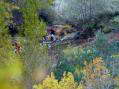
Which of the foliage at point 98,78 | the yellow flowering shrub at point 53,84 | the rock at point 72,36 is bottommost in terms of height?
the rock at point 72,36

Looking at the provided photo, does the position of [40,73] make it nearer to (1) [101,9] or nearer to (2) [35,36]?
(2) [35,36]

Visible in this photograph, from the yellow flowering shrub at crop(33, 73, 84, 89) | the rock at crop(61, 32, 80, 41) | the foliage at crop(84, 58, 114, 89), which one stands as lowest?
the rock at crop(61, 32, 80, 41)

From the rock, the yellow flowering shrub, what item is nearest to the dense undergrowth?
the yellow flowering shrub

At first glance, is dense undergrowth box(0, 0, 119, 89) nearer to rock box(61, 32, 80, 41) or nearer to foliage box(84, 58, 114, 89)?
foliage box(84, 58, 114, 89)

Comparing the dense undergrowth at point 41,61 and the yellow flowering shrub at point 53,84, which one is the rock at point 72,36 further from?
the yellow flowering shrub at point 53,84

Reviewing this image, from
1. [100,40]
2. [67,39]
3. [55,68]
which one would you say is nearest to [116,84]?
[55,68]

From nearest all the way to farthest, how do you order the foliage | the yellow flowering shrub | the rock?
the yellow flowering shrub
the foliage
the rock

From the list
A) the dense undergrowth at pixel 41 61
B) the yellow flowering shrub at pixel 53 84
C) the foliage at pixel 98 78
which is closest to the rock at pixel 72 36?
the dense undergrowth at pixel 41 61

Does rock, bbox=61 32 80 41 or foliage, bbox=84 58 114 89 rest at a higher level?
foliage, bbox=84 58 114 89

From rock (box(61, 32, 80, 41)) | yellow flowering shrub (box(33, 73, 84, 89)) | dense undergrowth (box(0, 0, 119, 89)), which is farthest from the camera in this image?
rock (box(61, 32, 80, 41))

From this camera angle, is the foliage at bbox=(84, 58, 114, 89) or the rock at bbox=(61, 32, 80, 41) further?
the rock at bbox=(61, 32, 80, 41)

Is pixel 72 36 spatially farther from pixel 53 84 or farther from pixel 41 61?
pixel 53 84

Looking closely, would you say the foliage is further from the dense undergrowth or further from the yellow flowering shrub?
the yellow flowering shrub

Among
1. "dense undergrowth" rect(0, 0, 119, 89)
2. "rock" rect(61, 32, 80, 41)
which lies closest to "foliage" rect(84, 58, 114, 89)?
"dense undergrowth" rect(0, 0, 119, 89)
